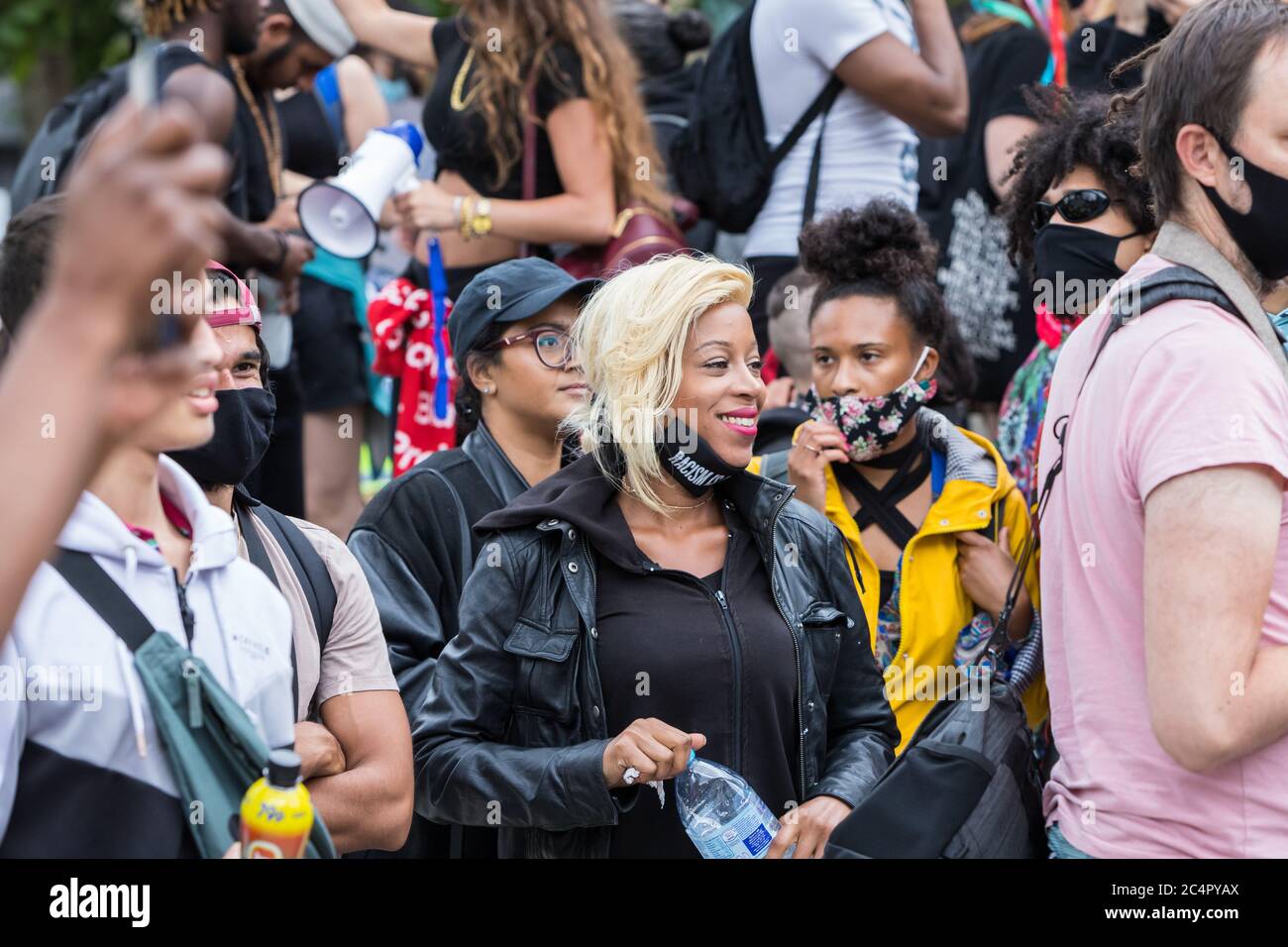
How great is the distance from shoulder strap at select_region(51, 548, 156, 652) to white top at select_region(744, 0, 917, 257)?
3.56m

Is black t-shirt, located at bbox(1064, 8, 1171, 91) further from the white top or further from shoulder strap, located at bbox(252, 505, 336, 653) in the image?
shoulder strap, located at bbox(252, 505, 336, 653)

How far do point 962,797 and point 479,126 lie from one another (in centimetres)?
342

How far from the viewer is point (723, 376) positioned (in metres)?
3.54

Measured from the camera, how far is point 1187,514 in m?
2.29

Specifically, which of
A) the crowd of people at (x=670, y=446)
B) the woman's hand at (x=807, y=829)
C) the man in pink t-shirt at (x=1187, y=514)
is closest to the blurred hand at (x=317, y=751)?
the crowd of people at (x=670, y=446)

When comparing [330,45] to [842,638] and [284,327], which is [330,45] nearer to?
[284,327]

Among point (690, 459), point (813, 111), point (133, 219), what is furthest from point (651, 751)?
point (813, 111)

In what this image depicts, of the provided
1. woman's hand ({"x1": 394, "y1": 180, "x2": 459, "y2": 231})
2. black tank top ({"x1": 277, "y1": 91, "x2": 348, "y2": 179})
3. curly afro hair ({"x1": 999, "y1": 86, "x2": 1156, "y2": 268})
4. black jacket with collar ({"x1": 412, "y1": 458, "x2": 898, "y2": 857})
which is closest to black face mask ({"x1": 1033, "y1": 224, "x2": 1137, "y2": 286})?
curly afro hair ({"x1": 999, "y1": 86, "x2": 1156, "y2": 268})

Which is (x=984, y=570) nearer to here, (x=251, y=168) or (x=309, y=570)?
(x=309, y=570)

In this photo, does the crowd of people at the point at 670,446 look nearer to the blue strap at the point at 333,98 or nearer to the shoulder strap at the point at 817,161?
the shoulder strap at the point at 817,161

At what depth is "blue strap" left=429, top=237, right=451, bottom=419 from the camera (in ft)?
17.9

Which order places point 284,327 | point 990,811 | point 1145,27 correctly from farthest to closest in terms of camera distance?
point 1145,27 → point 284,327 → point 990,811
